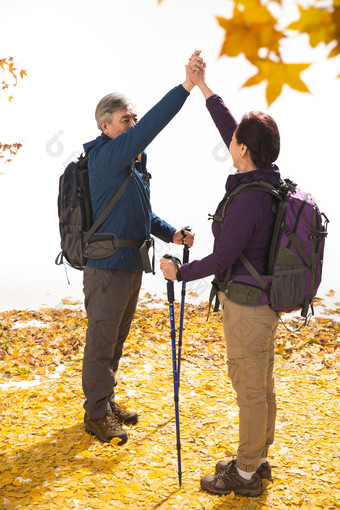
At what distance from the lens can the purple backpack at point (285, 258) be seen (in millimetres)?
2928

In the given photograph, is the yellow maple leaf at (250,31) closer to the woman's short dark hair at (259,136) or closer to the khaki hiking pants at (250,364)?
the woman's short dark hair at (259,136)

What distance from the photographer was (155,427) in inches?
170

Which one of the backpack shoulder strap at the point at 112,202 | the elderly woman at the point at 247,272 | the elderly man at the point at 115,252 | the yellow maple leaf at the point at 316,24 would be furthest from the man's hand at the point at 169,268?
the yellow maple leaf at the point at 316,24

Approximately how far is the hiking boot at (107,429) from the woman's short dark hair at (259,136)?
2.46 meters

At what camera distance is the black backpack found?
370 centimetres

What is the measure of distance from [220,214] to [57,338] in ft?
14.7

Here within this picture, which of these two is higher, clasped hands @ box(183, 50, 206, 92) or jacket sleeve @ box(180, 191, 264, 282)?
clasped hands @ box(183, 50, 206, 92)

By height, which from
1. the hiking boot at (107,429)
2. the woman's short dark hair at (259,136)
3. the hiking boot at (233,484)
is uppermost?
the woman's short dark hair at (259,136)

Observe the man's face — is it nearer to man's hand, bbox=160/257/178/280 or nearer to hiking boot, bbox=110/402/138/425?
man's hand, bbox=160/257/178/280

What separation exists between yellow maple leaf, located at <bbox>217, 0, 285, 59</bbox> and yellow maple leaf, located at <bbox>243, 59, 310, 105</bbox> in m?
0.06

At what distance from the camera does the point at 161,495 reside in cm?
336

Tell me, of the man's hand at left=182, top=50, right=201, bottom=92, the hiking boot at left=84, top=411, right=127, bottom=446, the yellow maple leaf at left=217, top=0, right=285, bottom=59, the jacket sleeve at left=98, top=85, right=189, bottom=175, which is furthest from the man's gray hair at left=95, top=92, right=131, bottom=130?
the hiking boot at left=84, top=411, right=127, bottom=446

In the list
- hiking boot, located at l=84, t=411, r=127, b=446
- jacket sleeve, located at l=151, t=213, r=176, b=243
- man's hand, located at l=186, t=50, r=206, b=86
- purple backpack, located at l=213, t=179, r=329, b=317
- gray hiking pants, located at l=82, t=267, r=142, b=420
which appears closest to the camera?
purple backpack, located at l=213, t=179, r=329, b=317

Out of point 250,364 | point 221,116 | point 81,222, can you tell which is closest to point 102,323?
point 81,222
